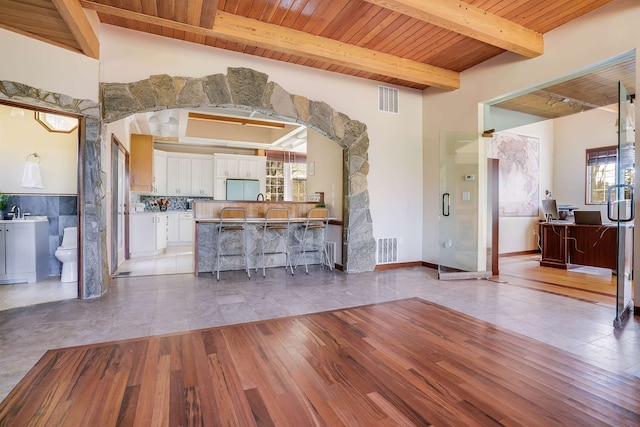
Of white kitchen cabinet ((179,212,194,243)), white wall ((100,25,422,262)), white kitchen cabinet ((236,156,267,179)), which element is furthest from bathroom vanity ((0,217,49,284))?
white kitchen cabinet ((236,156,267,179))

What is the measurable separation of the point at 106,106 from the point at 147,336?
2620 millimetres

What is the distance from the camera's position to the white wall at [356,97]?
144 inches

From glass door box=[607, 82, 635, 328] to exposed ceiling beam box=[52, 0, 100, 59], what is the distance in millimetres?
4745

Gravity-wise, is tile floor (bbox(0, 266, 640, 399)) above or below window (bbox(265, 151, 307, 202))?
below

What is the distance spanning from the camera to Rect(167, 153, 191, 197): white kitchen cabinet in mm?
8391

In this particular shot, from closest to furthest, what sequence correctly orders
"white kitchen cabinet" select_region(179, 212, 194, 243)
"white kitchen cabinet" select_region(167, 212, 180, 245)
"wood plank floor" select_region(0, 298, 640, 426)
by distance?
"wood plank floor" select_region(0, 298, 640, 426)
"white kitchen cabinet" select_region(167, 212, 180, 245)
"white kitchen cabinet" select_region(179, 212, 194, 243)

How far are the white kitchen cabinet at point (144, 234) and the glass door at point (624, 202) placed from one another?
22.9ft

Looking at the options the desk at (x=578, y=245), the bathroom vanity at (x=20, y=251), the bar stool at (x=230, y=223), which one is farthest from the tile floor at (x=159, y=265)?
the desk at (x=578, y=245)

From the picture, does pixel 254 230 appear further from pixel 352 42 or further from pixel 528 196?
pixel 528 196

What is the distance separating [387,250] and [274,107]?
2.84 meters

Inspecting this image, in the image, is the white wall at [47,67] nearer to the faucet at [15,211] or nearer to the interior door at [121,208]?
the interior door at [121,208]

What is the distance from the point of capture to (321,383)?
1.82 meters

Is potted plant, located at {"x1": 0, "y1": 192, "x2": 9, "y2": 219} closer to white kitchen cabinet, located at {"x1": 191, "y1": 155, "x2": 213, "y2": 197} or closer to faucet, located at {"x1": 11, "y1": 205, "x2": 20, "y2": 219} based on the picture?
faucet, located at {"x1": 11, "y1": 205, "x2": 20, "y2": 219}

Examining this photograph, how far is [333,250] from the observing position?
17.7 feet
